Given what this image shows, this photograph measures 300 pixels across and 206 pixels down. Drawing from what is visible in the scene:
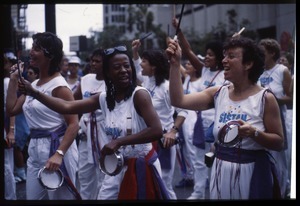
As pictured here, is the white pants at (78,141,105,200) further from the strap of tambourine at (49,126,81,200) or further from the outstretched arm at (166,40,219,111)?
the outstretched arm at (166,40,219,111)

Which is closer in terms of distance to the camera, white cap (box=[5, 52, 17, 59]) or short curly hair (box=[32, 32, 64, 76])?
short curly hair (box=[32, 32, 64, 76])

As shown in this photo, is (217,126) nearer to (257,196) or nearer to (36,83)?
(257,196)

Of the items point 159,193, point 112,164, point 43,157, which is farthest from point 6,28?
point 159,193

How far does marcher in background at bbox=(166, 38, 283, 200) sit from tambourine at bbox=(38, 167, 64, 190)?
910mm

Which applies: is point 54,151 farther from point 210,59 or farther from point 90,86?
point 210,59

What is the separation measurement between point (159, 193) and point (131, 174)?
0.22 m

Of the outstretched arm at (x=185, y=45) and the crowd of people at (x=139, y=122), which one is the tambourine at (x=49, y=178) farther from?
the outstretched arm at (x=185, y=45)

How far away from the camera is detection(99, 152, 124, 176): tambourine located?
331 cm

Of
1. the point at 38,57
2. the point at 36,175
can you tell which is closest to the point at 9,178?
the point at 36,175

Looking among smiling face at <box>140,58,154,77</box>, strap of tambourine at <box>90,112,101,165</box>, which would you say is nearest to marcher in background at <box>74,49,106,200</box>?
strap of tambourine at <box>90,112,101,165</box>

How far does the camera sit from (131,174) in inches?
131

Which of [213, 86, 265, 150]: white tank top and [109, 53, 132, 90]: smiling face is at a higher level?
[109, 53, 132, 90]: smiling face

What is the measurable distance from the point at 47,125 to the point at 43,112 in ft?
0.33

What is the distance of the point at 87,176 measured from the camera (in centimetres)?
457
